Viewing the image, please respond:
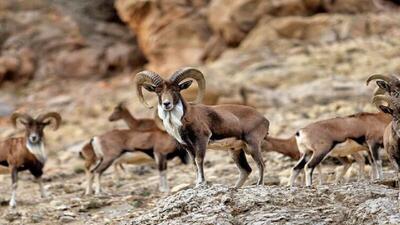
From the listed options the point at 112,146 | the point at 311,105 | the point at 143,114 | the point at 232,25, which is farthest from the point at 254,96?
the point at 112,146

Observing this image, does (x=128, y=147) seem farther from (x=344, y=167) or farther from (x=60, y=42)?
(x=60, y=42)

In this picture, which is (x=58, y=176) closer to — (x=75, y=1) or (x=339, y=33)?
(x=339, y=33)

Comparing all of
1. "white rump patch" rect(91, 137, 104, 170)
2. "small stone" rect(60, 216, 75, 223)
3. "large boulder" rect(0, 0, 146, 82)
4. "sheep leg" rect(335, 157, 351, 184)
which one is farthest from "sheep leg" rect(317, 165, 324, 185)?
"large boulder" rect(0, 0, 146, 82)

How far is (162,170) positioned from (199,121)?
4.37m

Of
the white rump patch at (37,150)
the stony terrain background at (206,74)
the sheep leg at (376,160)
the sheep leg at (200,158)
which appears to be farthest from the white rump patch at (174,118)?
the white rump patch at (37,150)

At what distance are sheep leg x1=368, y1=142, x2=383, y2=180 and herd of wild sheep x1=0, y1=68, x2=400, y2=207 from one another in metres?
0.02

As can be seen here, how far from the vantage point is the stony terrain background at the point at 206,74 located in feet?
34.0

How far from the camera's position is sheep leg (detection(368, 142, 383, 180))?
515 inches

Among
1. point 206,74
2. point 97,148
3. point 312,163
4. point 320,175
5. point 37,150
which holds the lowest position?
point 320,175

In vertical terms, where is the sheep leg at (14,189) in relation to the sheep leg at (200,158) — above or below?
below

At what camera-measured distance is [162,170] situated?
52.0ft

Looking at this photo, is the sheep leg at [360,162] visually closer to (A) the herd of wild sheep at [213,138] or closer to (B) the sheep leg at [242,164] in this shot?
(A) the herd of wild sheep at [213,138]

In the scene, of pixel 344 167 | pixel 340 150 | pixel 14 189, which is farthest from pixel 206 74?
pixel 340 150

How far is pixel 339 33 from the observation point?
3073cm
